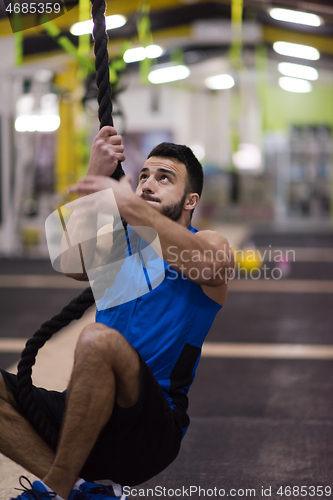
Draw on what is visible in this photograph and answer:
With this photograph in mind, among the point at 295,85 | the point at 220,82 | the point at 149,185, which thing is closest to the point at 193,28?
the point at 220,82

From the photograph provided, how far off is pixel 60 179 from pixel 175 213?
720cm

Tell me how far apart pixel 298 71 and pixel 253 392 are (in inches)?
404

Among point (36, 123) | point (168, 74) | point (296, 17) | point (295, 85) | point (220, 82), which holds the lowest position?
point (36, 123)

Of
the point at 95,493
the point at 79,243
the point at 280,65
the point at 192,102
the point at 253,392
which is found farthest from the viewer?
the point at 192,102

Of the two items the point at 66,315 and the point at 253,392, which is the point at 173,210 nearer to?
the point at 66,315

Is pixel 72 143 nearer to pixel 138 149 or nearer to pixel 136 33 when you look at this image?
pixel 136 33

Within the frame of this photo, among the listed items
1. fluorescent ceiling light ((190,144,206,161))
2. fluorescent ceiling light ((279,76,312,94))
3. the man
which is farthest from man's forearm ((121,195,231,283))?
fluorescent ceiling light ((279,76,312,94))

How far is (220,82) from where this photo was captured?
38.5 ft

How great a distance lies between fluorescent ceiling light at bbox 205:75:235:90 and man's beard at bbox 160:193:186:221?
1040cm

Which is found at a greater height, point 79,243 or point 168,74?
point 168,74

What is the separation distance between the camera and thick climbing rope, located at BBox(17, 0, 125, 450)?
1.30 m

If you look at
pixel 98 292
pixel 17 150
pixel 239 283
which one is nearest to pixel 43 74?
pixel 17 150

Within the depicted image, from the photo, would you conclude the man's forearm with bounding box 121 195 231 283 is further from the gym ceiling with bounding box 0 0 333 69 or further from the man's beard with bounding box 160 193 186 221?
the gym ceiling with bounding box 0 0 333 69

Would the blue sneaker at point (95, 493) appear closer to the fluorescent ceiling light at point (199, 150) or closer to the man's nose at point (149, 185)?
the man's nose at point (149, 185)
